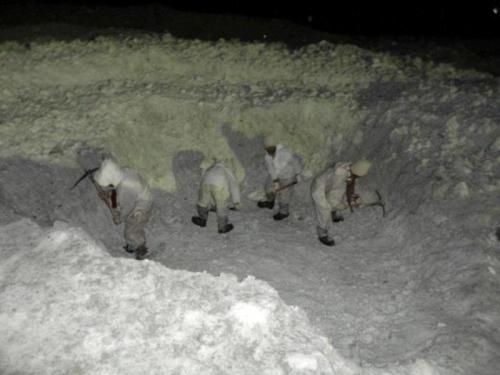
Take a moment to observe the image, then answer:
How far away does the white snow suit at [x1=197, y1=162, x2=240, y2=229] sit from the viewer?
6.62 m

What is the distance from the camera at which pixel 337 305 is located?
5.15m

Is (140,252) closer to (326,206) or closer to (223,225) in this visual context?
(223,225)

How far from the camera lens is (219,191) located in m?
6.64

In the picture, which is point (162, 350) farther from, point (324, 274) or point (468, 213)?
point (468, 213)

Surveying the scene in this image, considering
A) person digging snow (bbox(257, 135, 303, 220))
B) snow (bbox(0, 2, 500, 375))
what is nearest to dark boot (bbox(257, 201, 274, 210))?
snow (bbox(0, 2, 500, 375))

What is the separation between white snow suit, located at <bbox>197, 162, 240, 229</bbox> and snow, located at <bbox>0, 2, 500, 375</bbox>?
387 mm

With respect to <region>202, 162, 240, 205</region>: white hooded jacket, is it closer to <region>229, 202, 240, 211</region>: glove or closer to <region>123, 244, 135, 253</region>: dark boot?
<region>229, 202, 240, 211</region>: glove

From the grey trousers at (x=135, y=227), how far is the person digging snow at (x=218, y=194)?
1.04 metres

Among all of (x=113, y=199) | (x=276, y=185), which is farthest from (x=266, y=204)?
(x=113, y=199)

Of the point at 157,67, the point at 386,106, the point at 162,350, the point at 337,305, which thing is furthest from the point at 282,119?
the point at 162,350

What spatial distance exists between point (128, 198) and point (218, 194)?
1.41 m

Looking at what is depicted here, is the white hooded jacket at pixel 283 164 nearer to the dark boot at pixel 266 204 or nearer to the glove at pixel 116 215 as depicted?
the dark boot at pixel 266 204

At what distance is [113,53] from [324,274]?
5770mm

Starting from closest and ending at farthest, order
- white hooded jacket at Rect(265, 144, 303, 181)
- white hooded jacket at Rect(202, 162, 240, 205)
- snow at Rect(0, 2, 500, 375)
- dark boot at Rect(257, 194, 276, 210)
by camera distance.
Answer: snow at Rect(0, 2, 500, 375) → white hooded jacket at Rect(202, 162, 240, 205) → white hooded jacket at Rect(265, 144, 303, 181) → dark boot at Rect(257, 194, 276, 210)
